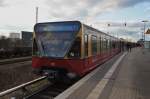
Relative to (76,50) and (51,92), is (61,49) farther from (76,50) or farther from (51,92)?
(51,92)

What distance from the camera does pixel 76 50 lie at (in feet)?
40.2

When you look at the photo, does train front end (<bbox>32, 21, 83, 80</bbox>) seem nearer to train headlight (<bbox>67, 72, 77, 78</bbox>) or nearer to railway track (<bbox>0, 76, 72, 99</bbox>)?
train headlight (<bbox>67, 72, 77, 78</bbox>)

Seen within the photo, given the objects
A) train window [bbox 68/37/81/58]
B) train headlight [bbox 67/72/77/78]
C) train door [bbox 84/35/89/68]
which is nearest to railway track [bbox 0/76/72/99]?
train headlight [bbox 67/72/77/78]

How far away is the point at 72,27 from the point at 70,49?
3.50 feet

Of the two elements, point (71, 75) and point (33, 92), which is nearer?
point (33, 92)

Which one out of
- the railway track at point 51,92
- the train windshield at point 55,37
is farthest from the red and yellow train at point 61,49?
the railway track at point 51,92

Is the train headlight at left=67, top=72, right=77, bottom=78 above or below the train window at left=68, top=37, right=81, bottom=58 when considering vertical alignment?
below

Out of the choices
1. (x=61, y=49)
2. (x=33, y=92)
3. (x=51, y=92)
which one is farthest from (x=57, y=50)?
(x=33, y=92)

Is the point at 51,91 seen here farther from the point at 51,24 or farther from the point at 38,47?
the point at 51,24

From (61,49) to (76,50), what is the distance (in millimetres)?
730

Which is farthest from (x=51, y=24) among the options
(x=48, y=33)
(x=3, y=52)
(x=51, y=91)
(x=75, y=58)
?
(x=3, y=52)

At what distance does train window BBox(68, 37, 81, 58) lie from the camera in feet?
40.2

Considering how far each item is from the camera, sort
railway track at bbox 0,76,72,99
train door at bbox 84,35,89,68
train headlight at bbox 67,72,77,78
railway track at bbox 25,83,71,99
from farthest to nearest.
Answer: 1. train door at bbox 84,35,89,68
2. train headlight at bbox 67,72,77,78
3. railway track at bbox 25,83,71,99
4. railway track at bbox 0,76,72,99

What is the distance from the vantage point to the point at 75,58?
12.2 meters
